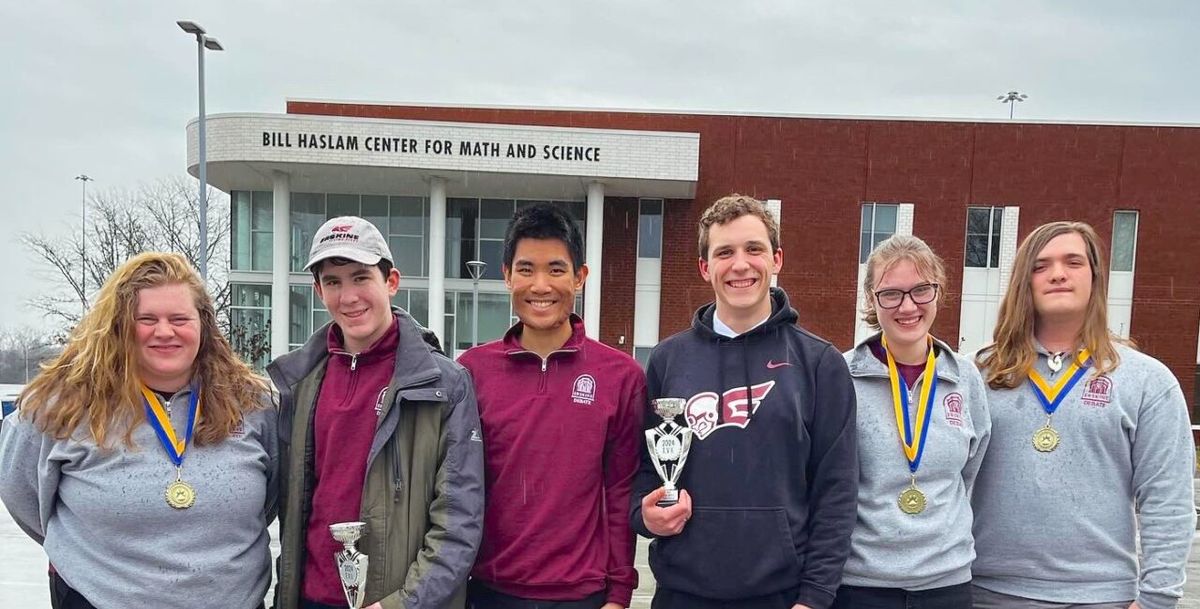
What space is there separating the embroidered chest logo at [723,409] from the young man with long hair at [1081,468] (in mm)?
1139

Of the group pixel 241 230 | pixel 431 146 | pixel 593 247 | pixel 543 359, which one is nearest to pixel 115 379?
pixel 543 359

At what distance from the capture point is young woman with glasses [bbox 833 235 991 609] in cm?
276

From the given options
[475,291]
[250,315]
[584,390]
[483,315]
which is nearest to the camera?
[584,390]

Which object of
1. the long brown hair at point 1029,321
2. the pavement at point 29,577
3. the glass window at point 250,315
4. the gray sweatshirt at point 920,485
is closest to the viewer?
the gray sweatshirt at point 920,485

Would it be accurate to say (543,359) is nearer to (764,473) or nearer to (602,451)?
(602,451)

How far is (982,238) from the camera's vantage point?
23.2 metres

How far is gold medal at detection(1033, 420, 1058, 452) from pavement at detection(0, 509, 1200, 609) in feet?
11.9

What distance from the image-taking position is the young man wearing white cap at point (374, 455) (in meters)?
2.66

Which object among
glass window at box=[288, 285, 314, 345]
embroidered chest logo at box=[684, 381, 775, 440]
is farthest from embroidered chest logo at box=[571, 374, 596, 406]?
glass window at box=[288, 285, 314, 345]

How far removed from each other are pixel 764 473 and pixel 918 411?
760 mm

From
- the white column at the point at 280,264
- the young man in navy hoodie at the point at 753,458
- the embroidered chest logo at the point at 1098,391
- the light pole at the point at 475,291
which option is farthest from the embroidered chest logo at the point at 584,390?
Result: the white column at the point at 280,264

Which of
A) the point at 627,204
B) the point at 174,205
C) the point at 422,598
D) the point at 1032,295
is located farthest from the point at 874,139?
the point at 174,205

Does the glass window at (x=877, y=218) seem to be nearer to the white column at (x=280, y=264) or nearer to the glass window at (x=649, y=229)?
the glass window at (x=649, y=229)

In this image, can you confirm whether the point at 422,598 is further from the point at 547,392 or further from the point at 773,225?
the point at 773,225
